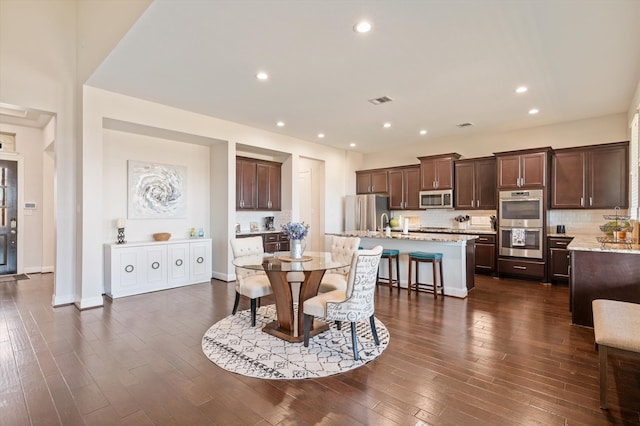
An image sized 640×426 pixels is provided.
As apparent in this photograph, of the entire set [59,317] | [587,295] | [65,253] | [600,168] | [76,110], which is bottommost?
[59,317]

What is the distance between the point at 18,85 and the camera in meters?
4.25

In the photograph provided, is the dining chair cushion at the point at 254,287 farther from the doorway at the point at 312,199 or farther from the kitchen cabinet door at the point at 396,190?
the kitchen cabinet door at the point at 396,190

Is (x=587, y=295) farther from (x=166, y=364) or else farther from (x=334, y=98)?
(x=166, y=364)

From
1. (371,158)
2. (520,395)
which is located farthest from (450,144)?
(520,395)

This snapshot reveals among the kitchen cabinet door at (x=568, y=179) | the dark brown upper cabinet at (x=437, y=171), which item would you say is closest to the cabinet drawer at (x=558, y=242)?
the kitchen cabinet door at (x=568, y=179)

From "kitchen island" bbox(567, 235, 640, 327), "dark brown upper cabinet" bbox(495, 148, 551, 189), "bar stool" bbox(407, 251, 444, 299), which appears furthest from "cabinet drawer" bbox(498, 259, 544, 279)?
"kitchen island" bbox(567, 235, 640, 327)

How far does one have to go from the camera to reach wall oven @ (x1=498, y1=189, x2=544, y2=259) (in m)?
5.94

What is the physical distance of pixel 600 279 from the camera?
11.6ft

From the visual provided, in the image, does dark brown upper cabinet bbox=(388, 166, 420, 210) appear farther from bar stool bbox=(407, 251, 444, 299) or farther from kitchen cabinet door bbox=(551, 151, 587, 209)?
bar stool bbox=(407, 251, 444, 299)

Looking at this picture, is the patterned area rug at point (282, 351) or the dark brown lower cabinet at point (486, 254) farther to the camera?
the dark brown lower cabinet at point (486, 254)

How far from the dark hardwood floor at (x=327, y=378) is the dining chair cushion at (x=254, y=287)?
57cm

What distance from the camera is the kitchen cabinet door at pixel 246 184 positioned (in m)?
6.61

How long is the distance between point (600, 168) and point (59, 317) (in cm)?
852

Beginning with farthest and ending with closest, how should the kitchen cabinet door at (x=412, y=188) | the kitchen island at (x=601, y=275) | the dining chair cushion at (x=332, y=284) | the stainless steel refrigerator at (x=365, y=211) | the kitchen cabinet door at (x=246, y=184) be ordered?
the stainless steel refrigerator at (x=365, y=211)
the kitchen cabinet door at (x=412, y=188)
the kitchen cabinet door at (x=246, y=184)
the dining chair cushion at (x=332, y=284)
the kitchen island at (x=601, y=275)
